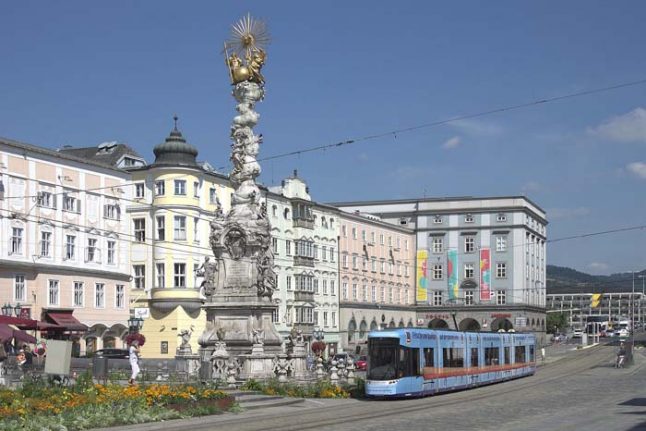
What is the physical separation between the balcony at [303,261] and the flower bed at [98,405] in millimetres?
56197

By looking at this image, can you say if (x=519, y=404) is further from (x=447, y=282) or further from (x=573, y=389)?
(x=447, y=282)

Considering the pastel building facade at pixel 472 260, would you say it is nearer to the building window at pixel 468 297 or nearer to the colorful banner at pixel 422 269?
the colorful banner at pixel 422 269

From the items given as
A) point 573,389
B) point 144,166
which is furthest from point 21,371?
point 144,166

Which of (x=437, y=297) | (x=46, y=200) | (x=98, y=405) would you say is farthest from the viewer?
(x=437, y=297)

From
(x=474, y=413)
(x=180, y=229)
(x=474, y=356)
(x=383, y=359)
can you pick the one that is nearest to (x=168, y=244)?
(x=180, y=229)

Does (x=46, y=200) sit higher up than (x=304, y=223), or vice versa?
(x=46, y=200)

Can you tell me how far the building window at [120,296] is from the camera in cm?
6806

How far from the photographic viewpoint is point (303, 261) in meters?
87.9

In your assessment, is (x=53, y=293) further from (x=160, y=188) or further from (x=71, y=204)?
(x=160, y=188)

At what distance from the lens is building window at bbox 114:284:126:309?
223ft

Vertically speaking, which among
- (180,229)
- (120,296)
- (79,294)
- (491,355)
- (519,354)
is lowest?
(519,354)

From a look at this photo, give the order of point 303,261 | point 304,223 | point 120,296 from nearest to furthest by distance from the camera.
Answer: point 120,296, point 303,261, point 304,223

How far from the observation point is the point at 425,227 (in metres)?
Result: 117

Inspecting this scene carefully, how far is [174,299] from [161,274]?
92.1 inches
